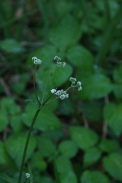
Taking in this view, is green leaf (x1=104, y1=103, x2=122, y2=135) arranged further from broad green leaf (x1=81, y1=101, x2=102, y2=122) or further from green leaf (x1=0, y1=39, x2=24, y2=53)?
green leaf (x1=0, y1=39, x2=24, y2=53)

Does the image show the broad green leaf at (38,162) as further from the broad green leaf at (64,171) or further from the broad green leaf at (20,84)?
the broad green leaf at (20,84)

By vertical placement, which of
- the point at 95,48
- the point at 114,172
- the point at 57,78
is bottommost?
the point at 114,172

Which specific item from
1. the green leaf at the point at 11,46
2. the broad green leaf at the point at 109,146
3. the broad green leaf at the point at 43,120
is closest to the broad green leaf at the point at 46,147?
the broad green leaf at the point at 43,120

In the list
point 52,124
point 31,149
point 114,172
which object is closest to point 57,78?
point 52,124

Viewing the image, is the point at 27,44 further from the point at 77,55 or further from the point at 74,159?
the point at 74,159

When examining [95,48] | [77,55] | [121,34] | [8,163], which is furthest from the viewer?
[95,48]

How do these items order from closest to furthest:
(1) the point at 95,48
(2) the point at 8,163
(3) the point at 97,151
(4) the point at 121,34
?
(2) the point at 8,163, (3) the point at 97,151, (4) the point at 121,34, (1) the point at 95,48

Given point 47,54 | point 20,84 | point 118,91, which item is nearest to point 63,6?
point 20,84

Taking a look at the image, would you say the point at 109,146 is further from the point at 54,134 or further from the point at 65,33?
the point at 65,33
